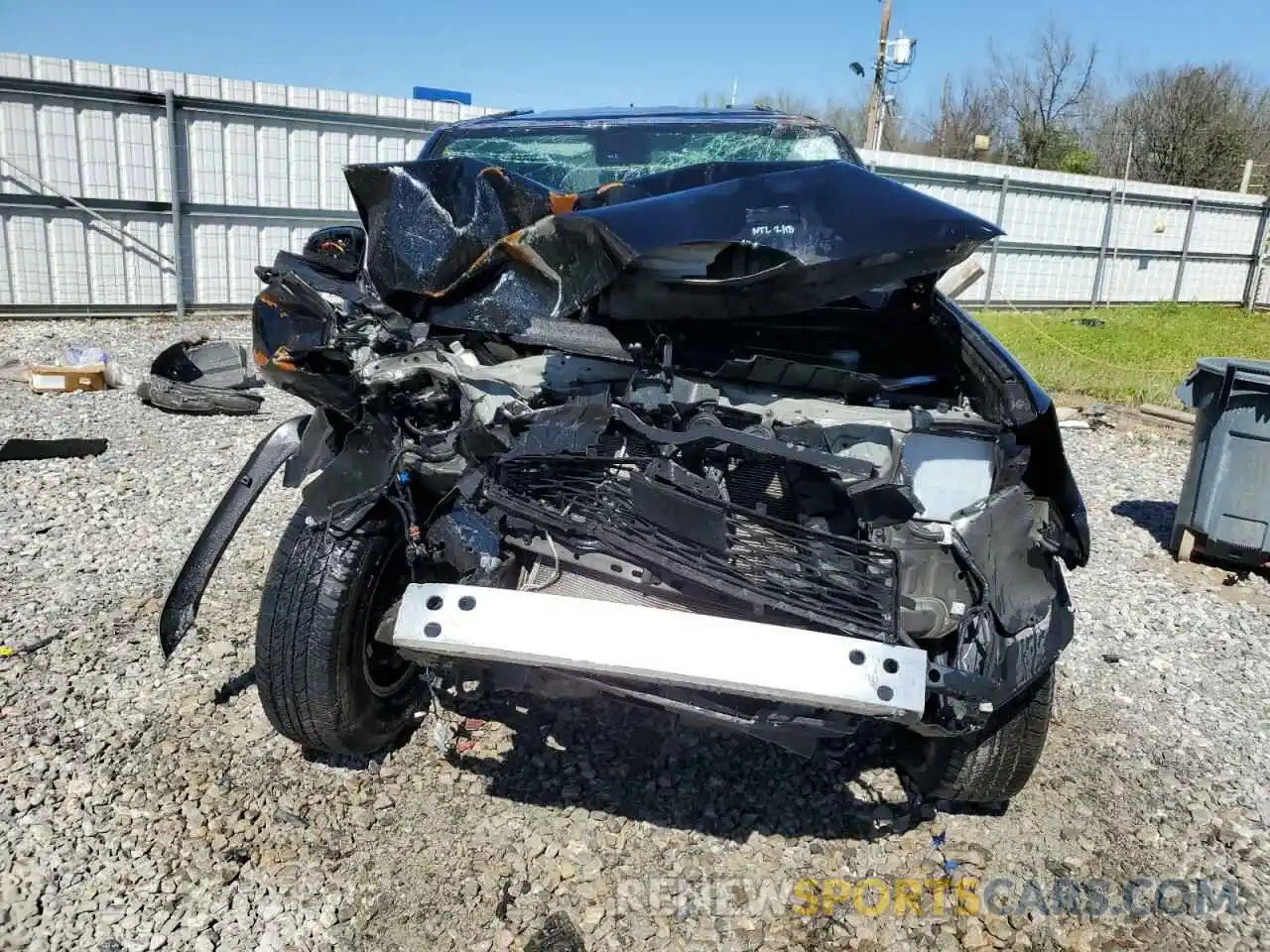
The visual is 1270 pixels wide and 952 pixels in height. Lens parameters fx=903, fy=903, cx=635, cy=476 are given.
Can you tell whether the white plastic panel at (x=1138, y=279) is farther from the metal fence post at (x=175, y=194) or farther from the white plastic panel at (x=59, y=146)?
the white plastic panel at (x=59, y=146)

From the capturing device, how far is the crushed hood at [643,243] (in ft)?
7.21

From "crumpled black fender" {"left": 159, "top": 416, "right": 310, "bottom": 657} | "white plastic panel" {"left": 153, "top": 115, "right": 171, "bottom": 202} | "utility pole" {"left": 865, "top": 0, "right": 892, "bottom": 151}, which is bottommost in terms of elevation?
"crumpled black fender" {"left": 159, "top": 416, "right": 310, "bottom": 657}

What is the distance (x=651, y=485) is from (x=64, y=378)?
240 inches

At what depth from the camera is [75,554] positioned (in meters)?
3.96

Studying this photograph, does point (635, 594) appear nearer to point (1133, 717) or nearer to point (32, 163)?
point (1133, 717)

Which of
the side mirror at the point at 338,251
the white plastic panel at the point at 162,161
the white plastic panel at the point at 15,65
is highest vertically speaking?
the white plastic panel at the point at 15,65

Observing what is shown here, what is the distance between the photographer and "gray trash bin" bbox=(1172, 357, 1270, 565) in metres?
4.48

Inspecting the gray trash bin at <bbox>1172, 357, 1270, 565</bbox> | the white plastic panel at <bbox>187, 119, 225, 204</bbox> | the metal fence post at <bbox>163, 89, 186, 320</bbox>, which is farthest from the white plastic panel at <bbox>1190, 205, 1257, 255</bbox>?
the metal fence post at <bbox>163, 89, 186, 320</bbox>

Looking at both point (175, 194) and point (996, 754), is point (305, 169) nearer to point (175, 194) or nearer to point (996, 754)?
point (175, 194)

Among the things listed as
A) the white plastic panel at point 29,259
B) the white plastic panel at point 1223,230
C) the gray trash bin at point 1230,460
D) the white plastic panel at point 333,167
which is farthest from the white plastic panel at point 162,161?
the white plastic panel at point 1223,230

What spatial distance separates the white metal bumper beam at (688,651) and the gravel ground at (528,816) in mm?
739

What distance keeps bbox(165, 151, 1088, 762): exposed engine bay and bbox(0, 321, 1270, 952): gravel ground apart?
569 millimetres

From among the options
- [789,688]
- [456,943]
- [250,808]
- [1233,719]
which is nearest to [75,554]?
[250,808]

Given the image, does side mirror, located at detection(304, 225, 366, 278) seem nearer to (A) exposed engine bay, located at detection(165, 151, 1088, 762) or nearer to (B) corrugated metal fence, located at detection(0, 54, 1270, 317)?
(A) exposed engine bay, located at detection(165, 151, 1088, 762)
